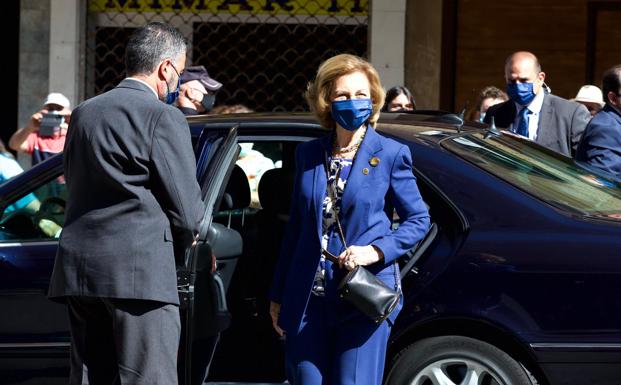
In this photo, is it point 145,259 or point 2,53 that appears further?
point 2,53

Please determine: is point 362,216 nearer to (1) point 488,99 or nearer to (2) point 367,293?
(2) point 367,293

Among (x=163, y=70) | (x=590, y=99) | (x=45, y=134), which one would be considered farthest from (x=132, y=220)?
(x=590, y=99)

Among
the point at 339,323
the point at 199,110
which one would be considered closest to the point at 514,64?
the point at 199,110

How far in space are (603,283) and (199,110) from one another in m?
3.73

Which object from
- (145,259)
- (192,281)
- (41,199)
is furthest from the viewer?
(41,199)

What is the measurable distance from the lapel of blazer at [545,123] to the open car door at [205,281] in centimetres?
270

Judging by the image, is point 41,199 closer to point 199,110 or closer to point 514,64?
point 199,110

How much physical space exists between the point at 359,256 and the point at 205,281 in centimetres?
80

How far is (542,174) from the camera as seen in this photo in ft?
17.6

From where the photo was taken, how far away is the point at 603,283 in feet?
15.6

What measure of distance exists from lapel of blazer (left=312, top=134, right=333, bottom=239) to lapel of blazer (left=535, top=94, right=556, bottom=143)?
3.19m

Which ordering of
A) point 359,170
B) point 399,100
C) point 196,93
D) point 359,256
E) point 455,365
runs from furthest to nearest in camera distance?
point 399,100, point 196,93, point 455,365, point 359,170, point 359,256

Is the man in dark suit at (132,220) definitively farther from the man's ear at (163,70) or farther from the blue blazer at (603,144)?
the blue blazer at (603,144)

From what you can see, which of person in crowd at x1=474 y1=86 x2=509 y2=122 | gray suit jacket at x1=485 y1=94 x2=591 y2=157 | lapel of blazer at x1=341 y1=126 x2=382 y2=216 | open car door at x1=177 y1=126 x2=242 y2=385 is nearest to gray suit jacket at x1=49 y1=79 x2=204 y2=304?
open car door at x1=177 y1=126 x2=242 y2=385
